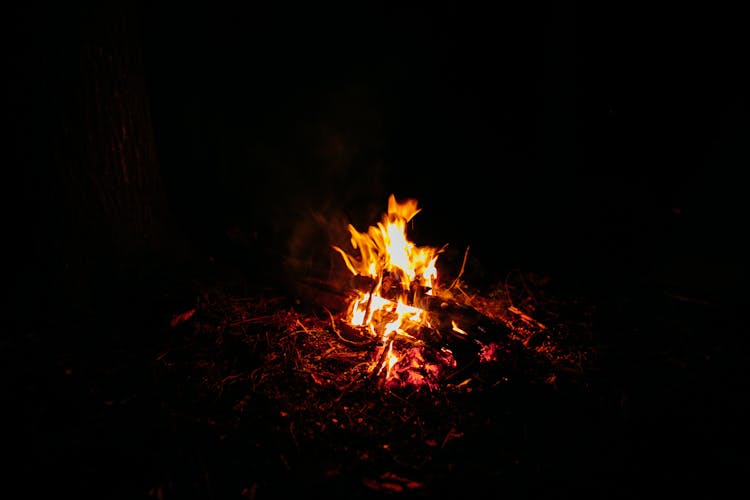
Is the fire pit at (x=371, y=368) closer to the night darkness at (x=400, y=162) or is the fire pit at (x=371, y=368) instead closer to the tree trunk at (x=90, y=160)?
the night darkness at (x=400, y=162)

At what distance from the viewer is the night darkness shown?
3.19m

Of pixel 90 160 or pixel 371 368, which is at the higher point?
pixel 90 160

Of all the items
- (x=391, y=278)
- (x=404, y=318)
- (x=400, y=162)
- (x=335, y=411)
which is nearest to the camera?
(x=335, y=411)

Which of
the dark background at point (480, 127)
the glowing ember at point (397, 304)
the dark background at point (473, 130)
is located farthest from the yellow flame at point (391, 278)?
the dark background at point (480, 127)

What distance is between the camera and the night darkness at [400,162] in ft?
10.5

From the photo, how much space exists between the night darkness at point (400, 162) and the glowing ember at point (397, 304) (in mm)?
683

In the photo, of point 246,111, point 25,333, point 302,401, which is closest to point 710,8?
point 246,111

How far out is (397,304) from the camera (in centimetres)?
360

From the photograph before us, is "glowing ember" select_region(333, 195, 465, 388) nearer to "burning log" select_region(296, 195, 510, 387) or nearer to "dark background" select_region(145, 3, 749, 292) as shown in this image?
"burning log" select_region(296, 195, 510, 387)

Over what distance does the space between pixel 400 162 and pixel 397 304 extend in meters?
2.64

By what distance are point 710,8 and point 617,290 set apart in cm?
327

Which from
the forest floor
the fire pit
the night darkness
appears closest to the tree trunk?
the night darkness

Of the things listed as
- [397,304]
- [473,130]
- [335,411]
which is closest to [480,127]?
[473,130]

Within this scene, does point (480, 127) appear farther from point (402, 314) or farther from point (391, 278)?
point (402, 314)
